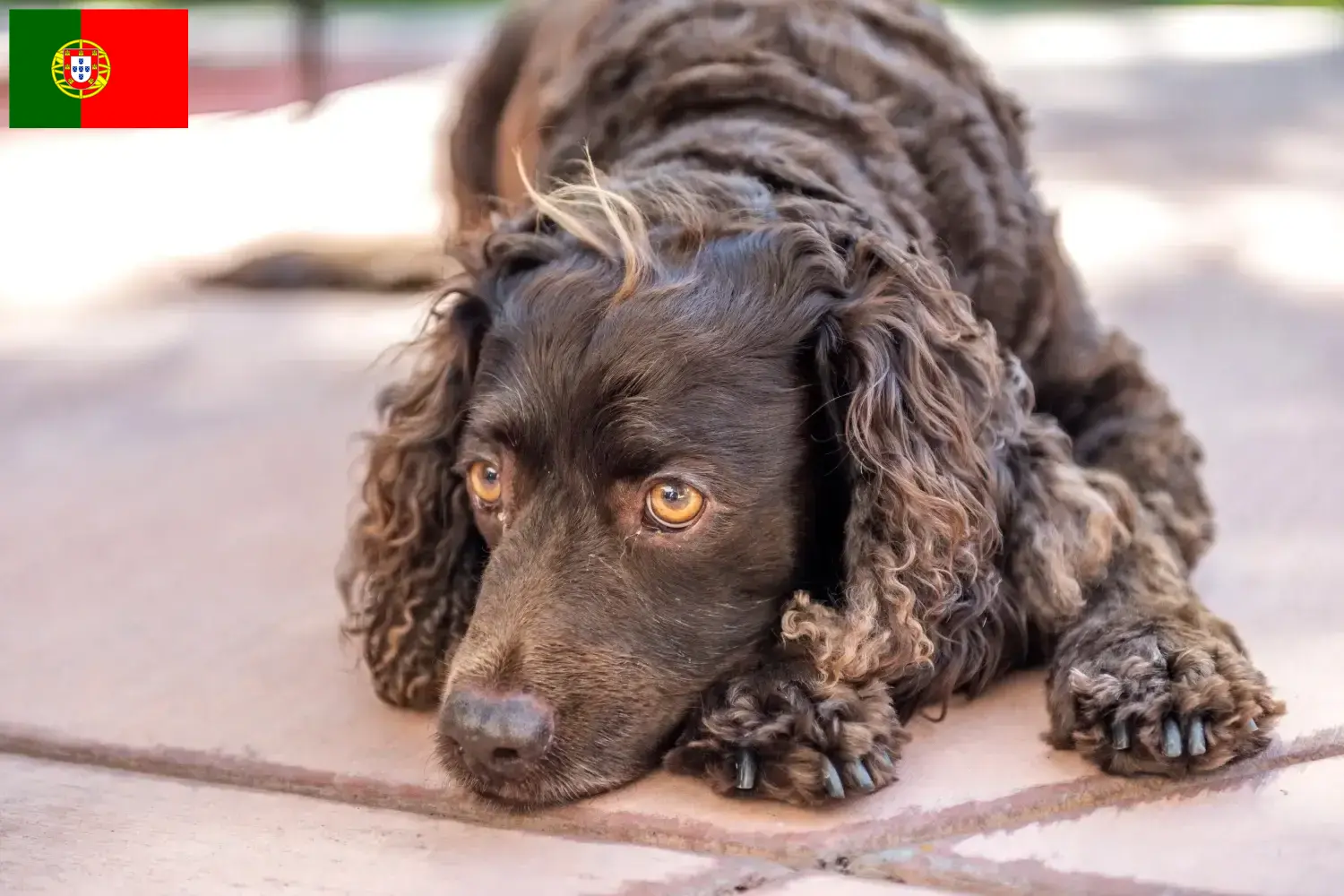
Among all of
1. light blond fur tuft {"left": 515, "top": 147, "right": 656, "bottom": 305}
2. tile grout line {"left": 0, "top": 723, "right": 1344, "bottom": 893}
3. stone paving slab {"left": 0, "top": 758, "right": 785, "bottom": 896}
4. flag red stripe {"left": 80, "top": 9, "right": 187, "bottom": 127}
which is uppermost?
flag red stripe {"left": 80, "top": 9, "right": 187, "bottom": 127}

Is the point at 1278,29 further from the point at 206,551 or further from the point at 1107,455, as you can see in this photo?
the point at 206,551

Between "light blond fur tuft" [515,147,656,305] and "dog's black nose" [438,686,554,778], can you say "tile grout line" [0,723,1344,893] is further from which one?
"light blond fur tuft" [515,147,656,305]

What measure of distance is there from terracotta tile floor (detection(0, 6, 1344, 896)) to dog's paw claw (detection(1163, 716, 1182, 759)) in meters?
0.07

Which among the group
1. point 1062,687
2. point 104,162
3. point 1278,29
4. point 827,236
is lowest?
point 1062,687

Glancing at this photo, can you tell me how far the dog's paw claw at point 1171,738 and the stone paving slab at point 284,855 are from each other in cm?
53

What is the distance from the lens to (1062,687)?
2576 millimetres

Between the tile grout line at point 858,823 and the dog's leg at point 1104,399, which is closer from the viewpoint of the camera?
the tile grout line at point 858,823

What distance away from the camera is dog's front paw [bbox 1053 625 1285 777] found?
2.40m

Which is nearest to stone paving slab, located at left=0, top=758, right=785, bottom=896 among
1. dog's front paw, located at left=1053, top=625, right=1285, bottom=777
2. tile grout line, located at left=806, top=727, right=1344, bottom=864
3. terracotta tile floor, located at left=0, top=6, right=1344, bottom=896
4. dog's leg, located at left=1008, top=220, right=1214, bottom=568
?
terracotta tile floor, located at left=0, top=6, right=1344, bottom=896

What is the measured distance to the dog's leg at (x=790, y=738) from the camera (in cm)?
241

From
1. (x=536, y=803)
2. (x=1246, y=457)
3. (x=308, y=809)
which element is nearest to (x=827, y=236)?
(x=536, y=803)

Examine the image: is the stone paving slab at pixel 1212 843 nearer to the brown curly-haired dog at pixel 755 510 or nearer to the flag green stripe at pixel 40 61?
the brown curly-haired dog at pixel 755 510

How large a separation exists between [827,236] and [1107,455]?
934mm

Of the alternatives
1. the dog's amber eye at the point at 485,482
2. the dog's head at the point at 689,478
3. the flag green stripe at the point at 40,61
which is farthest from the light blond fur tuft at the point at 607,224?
the flag green stripe at the point at 40,61
